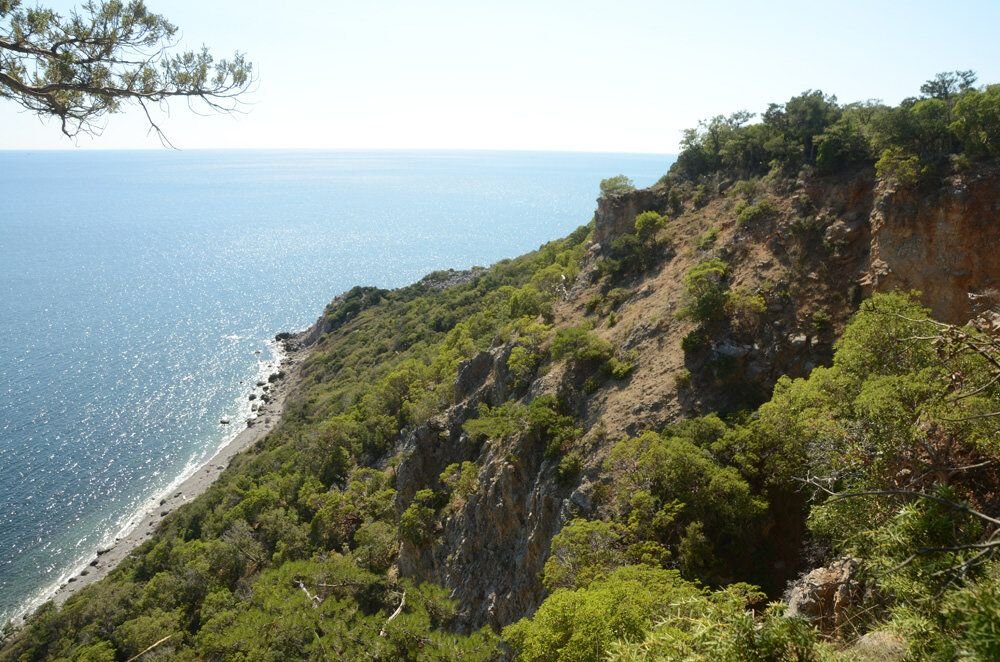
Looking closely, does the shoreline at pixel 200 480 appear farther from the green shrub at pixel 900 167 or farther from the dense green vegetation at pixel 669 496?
the green shrub at pixel 900 167

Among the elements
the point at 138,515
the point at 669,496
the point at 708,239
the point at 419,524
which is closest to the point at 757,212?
the point at 708,239

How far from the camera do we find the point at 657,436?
73.1ft

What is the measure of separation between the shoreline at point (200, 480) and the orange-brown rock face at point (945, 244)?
2157 inches

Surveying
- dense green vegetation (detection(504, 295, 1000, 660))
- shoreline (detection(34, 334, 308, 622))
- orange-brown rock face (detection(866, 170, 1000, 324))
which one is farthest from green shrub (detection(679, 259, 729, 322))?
shoreline (detection(34, 334, 308, 622))

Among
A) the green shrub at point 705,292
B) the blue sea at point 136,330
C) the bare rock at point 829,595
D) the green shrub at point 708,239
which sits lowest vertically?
the blue sea at point 136,330

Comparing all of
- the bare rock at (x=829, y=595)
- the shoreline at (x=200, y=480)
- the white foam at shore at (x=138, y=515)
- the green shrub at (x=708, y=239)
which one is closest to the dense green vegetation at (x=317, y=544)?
the shoreline at (x=200, y=480)

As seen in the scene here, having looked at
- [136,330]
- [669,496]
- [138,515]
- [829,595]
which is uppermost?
[829,595]

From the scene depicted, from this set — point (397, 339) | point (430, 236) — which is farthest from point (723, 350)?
point (430, 236)

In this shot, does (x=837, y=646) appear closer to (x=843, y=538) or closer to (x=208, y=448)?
(x=843, y=538)

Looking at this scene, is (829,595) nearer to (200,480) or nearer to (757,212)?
(757,212)

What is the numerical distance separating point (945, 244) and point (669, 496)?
1639 centimetres

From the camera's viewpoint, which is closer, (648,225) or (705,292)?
(705,292)

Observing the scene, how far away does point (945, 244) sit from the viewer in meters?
24.3

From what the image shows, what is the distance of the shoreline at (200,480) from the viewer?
150ft
